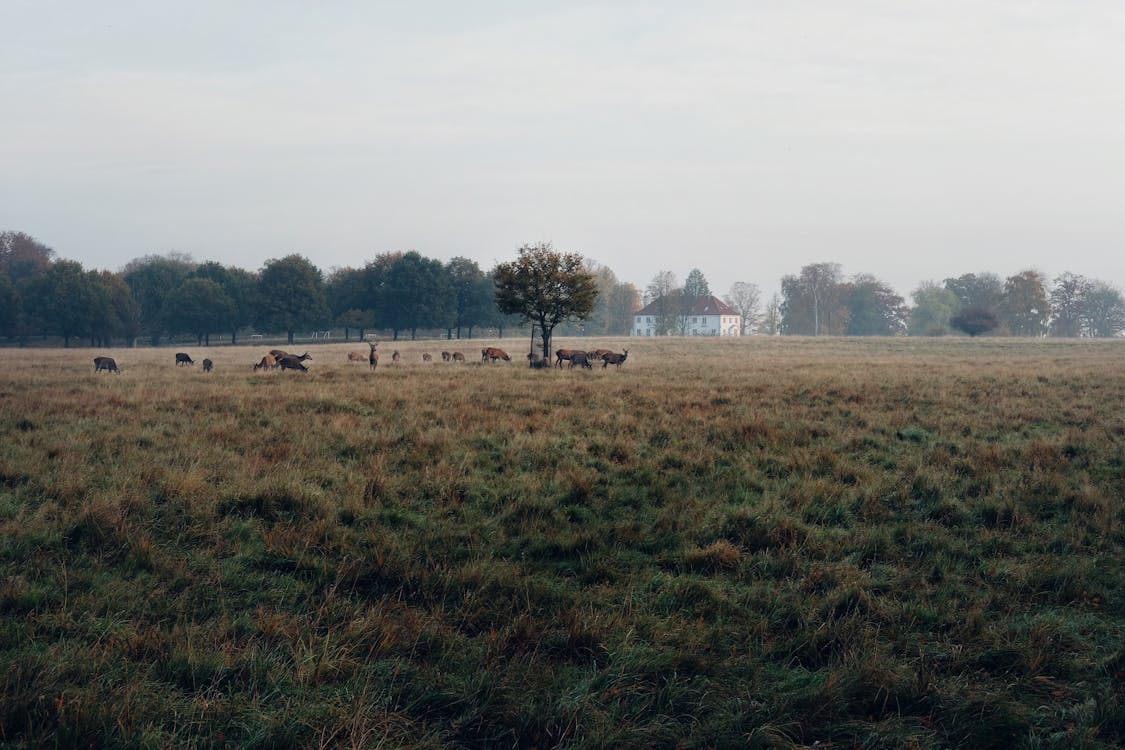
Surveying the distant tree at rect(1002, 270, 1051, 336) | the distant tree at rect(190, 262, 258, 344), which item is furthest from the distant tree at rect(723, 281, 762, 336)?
the distant tree at rect(190, 262, 258, 344)

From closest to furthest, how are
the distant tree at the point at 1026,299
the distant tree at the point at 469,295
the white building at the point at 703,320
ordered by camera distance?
1. the distant tree at the point at 469,295
2. the distant tree at the point at 1026,299
3. the white building at the point at 703,320

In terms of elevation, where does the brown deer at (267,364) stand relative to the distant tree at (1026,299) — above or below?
below

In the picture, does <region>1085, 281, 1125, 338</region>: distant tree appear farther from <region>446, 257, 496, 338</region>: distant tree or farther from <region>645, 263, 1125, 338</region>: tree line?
<region>446, 257, 496, 338</region>: distant tree

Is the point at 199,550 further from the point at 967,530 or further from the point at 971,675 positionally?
the point at 967,530

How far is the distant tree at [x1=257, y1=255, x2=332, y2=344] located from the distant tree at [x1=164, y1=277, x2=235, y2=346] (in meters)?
4.09

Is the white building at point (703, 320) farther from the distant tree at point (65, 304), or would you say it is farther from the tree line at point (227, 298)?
the distant tree at point (65, 304)

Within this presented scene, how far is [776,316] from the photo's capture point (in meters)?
146

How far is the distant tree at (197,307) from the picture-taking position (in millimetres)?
74750

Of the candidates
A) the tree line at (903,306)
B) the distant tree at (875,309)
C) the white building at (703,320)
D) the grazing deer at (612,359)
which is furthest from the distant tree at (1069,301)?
the grazing deer at (612,359)

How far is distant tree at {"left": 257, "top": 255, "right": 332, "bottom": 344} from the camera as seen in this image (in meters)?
76.8

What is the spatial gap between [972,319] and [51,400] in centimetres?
9364

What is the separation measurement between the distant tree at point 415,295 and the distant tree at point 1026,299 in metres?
79.8

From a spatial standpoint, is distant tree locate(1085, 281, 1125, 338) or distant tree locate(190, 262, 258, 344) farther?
distant tree locate(1085, 281, 1125, 338)

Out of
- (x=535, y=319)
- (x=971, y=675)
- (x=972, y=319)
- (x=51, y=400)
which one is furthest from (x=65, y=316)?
(x=972, y=319)
